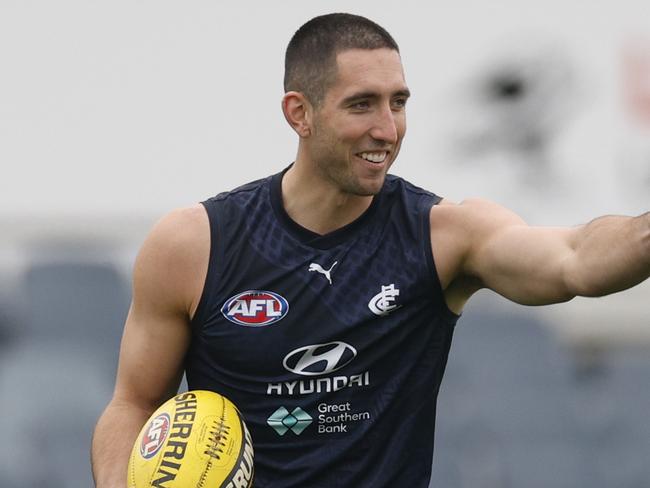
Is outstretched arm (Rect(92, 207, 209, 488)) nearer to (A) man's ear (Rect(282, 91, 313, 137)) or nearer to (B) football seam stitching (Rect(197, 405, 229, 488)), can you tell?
(A) man's ear (Rect(282, 91, 313, 137))

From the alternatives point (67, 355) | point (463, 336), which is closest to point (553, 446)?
point (463, 336)

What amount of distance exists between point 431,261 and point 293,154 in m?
4.76

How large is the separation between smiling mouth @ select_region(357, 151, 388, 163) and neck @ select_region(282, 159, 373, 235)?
217mm

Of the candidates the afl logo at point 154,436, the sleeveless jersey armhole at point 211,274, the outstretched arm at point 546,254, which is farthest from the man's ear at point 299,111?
the afl logo at point 154,436

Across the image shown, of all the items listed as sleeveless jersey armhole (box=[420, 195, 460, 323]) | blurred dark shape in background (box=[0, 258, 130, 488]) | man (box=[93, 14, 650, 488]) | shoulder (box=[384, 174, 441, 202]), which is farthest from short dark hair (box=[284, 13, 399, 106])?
blurred dark shape in background (box=[0, 258, 130, 488])

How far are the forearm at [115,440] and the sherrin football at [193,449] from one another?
51 cm

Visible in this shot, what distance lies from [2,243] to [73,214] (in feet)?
1.76

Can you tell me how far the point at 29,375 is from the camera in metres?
9.11

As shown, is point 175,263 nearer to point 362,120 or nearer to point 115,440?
point 115,440

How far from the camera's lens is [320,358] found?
496 centimetres

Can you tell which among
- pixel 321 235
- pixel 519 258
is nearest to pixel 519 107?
pixel 321 235

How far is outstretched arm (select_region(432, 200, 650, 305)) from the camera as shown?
Result: 4.02m

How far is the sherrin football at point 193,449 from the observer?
171 inches

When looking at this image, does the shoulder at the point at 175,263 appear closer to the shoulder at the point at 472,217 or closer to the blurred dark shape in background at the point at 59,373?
the shoulder at the point at 472,217
